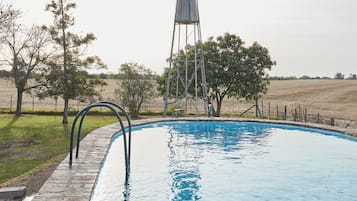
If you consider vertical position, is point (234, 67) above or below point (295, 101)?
above

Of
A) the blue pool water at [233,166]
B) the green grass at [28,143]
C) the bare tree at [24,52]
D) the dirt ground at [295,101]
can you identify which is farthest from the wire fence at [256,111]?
the blue pool water at [233,166]

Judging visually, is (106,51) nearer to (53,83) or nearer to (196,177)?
(53,83)

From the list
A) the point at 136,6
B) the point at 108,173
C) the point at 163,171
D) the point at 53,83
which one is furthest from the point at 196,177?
the point at 53,83

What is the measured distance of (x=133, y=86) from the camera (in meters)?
21.7

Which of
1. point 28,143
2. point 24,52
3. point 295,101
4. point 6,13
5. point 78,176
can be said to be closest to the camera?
point 78,176

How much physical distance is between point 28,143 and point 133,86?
10.4 m

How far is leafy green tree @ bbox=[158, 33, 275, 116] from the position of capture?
21688 mm

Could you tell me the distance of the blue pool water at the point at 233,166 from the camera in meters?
6.99

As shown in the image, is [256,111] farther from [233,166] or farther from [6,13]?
[6,13]

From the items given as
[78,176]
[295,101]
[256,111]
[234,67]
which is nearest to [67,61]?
[234,67]

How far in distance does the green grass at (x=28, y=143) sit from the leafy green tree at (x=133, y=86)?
5178 mm

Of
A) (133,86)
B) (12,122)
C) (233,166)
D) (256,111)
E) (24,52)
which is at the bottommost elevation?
(233,166)

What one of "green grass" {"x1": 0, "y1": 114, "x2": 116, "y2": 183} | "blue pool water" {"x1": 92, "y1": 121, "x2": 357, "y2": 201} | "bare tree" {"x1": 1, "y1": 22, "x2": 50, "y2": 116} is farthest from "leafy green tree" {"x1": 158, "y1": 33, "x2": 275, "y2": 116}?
"green grass" {"x1": 0, "y1": 114, "x2": 116, "y2": 183}

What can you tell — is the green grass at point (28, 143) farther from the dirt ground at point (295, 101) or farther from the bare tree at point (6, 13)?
the bare tree at point (6, 13)
